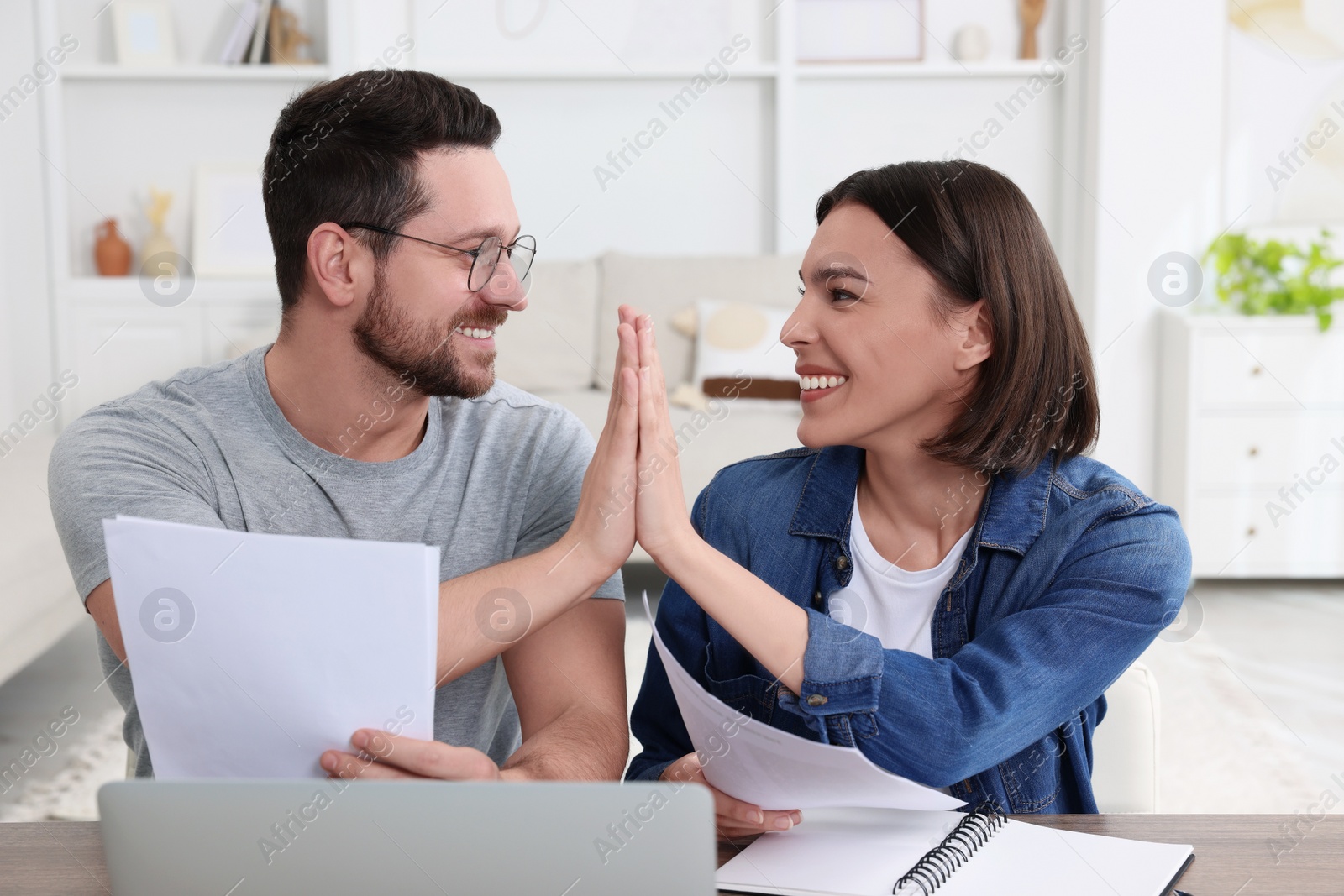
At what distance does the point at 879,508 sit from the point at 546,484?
14.6 inches

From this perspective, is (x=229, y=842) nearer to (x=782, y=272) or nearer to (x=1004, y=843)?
(x=1004, y=843)

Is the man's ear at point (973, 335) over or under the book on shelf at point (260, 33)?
under

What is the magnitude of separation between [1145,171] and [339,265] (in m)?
3.37

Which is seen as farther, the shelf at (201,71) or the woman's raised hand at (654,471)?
the shelf at (201,71)

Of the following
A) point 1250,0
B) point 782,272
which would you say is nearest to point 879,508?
point 782,272

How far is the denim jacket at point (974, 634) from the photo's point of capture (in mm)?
987

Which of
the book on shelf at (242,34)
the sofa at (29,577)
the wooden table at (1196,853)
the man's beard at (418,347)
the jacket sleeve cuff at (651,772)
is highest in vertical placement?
the book on shelf at (242,34)

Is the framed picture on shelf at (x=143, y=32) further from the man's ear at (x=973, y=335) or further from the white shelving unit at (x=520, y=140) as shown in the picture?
the man's ear at (x=973, y=335)

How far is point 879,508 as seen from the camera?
1316 millimetres

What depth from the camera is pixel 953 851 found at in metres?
0.84

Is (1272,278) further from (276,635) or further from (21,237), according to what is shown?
(21,237)

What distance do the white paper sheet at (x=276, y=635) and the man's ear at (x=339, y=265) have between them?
1.91ft

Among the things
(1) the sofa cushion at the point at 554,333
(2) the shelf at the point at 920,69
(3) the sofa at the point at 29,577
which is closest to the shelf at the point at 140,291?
(1) the sofa cushion at the point at 554,333

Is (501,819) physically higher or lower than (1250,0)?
lower
